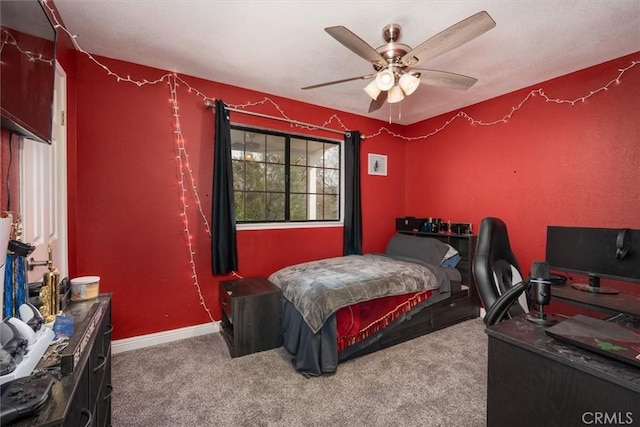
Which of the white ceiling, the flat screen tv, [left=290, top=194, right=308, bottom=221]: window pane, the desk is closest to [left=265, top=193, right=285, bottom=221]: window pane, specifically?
[left=290, top=194, right=308, bottom=221]: window pane

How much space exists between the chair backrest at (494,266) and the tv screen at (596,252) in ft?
2.00

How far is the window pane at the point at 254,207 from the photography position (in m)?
3.28

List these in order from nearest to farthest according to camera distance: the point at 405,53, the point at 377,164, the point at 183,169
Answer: the point at 405,53 → the point at 183,169 → the point at 377,164

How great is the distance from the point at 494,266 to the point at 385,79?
1.33m

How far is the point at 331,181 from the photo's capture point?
154 inches

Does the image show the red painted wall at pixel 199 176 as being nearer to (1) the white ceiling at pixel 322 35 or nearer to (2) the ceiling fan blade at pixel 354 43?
(1) the white ceiling at pixel 322 35

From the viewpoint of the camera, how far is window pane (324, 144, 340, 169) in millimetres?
3863

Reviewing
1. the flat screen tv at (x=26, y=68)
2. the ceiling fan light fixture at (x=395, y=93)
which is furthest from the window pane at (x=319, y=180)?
the flat screen tv at (x=26, y=68)

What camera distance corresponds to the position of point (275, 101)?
10.9ft

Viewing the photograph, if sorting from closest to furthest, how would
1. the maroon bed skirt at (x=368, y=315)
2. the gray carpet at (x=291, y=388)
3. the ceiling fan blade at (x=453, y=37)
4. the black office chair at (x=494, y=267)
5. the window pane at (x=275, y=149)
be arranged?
the ceiling fan blade at (x=453, y=37) → the black office chair at (x=494, y=267) → the gray carpet at (x=291, y=388) → the maroon bed skirt at (x=368, y=315) → the window pane at (x=275, y=149)

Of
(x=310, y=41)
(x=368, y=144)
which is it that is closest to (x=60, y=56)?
(x=310, y=41)

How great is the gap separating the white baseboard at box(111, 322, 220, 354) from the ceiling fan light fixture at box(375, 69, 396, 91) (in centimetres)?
270

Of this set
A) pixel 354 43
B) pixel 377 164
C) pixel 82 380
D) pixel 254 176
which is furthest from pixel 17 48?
pixel 377 164

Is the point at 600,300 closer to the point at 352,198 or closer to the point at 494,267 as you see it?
the point at 494,267
